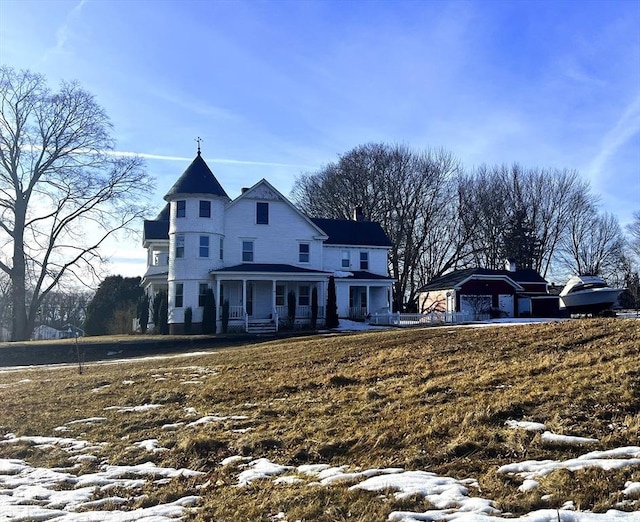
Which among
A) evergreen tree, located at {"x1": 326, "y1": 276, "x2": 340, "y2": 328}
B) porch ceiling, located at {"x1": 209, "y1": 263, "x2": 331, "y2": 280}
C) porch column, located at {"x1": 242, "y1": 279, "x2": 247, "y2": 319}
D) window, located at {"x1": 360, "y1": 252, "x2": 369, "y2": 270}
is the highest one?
window, located at {"x1": 360, "y1": 252, "x2": 369, "y2": 270}

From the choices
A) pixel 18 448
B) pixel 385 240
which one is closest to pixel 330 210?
pixel 385 240

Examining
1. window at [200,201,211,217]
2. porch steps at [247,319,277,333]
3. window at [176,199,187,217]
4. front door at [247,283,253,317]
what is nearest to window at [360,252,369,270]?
front door at [247,283,253,317]

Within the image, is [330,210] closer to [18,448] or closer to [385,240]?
[385,240]

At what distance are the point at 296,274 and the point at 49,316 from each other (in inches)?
3356

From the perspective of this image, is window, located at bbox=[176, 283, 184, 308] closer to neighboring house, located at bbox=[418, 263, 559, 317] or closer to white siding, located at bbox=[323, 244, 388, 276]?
white siding, located at bbox=[323, 244, 388, 276]

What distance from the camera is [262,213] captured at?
3272 centimetres

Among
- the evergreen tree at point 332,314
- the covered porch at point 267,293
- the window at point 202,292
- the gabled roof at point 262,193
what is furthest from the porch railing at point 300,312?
the gabled roof at point 262,193

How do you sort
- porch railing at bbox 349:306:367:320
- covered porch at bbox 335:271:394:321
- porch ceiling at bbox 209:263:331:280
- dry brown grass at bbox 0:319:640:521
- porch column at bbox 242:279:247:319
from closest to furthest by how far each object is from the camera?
dry brown grass at bbox 0:319:640:521, porch column at bbox 242:279:247:319, porch ceiling at bbox 209:263:331:280, porch railing at bbox 349:306:367:320, covered porch at bbox 335:271:394:321

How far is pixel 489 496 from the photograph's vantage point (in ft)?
14.2

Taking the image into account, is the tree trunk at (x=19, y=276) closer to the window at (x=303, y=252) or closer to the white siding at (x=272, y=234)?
the white siding at (x=272, y=234)

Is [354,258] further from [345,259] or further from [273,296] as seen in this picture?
[273,296]

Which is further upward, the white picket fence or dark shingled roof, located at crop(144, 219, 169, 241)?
dark shingled roof, located at crop(144, 219, 169, 241)

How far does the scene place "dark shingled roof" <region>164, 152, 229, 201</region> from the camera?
30.1m

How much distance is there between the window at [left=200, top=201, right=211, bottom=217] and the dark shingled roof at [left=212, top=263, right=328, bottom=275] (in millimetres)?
3177
